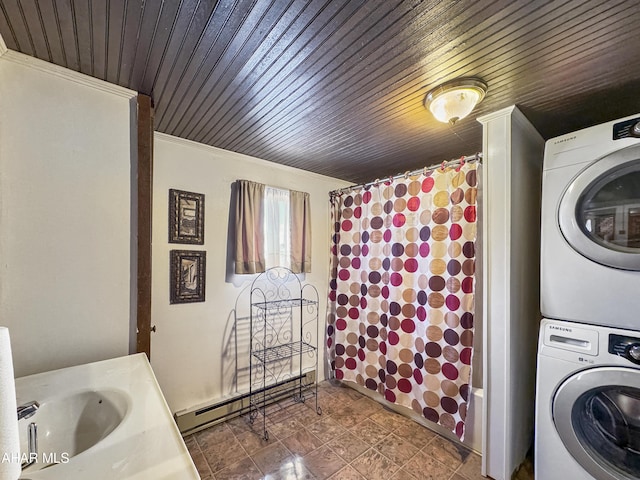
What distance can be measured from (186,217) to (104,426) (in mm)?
1380

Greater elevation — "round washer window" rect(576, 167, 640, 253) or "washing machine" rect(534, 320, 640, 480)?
"round washer window" rect(576, 167, 640, 253)

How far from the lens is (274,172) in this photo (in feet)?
8.19

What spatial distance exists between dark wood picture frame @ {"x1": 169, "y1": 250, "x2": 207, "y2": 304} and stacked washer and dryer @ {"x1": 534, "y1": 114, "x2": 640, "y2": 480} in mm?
2160

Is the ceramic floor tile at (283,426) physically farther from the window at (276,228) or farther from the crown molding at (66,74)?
the crown molding at (66,74)

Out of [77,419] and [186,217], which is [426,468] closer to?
[77,419]

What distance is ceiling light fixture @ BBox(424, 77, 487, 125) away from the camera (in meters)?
1.26

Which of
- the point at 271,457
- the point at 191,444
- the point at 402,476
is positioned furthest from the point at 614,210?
the point at 191,444

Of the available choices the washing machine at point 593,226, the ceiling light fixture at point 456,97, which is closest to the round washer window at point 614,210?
the washing machine at point 593,226

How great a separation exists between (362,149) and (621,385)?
187 centimetres

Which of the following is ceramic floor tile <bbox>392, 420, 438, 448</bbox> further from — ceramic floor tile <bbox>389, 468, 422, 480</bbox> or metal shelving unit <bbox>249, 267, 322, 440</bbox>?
metal shelving unit <bbox>249, 267, 322, 440</bbox>

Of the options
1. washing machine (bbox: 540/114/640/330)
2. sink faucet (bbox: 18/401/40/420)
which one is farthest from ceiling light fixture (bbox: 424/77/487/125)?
sink faucet (bbox: 18/401/40/420)

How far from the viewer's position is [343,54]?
1.11 metres

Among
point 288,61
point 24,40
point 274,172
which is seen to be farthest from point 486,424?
point 24,40

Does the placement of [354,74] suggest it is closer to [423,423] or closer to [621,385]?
[621,385]
